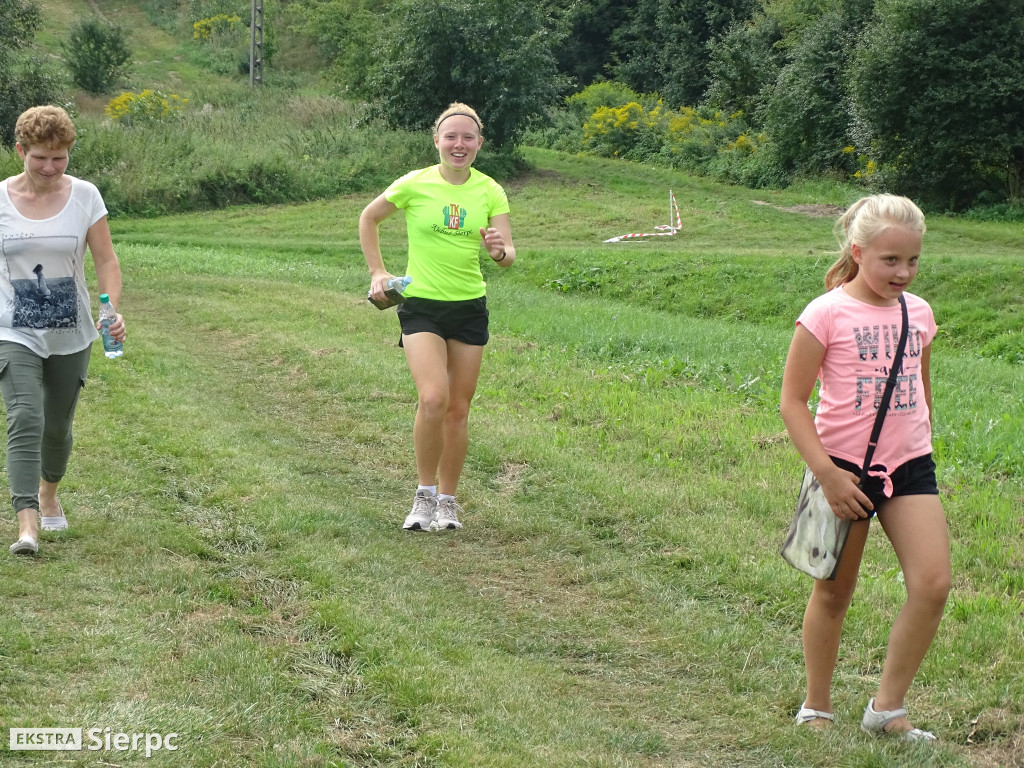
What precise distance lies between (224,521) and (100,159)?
29.8m

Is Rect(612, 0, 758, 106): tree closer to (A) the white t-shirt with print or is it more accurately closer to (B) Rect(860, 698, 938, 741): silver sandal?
(A) the white t-shirt with print

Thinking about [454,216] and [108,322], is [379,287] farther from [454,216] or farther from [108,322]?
[108,322]

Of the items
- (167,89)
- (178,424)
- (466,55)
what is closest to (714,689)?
(178,424)

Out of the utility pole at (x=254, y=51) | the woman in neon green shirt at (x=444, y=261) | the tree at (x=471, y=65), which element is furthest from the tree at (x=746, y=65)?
the woman in neon green shirt at (x=444, y=261)

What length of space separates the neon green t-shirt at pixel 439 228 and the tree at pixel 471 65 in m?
31.4

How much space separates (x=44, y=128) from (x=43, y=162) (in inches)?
7.3

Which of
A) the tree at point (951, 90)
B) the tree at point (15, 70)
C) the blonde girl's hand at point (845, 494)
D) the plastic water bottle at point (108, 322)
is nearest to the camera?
the blonde girl's hand at point (845, 494)

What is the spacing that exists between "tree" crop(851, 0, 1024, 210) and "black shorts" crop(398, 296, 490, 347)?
23.7 m

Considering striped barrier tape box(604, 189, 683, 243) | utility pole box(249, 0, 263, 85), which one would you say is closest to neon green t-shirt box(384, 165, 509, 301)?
striped barrier tape box(604, 189, 683, 243)

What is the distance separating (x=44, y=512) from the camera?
6.17m

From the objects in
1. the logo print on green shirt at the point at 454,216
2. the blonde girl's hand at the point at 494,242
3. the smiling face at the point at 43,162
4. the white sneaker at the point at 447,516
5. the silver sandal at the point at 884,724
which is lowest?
the white sneaker at the point at 447,516

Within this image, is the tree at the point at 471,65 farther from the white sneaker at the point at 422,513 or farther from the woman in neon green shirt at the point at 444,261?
the white sneaker at the point at 422,513

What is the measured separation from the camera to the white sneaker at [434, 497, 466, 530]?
6645 millimetres

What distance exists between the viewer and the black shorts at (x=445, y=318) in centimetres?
651
